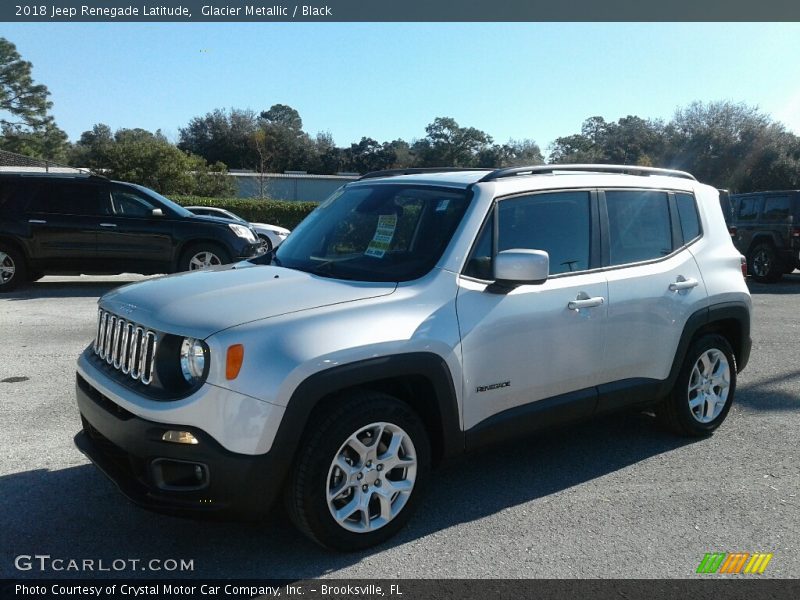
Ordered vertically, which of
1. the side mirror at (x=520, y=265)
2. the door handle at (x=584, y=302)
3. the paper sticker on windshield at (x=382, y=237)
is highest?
the paper sticker on windshield at (x=382, y=237)

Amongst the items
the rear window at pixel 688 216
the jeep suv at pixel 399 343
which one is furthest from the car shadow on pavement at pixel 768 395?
the rear window at pixel 688 216

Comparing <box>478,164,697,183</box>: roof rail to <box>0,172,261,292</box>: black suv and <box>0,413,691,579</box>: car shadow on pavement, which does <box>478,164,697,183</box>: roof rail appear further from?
<box>0,172,261,292</box>: black suv

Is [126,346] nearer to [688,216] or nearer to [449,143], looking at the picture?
[688,216]

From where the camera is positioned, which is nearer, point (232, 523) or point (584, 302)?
point (232, 523)

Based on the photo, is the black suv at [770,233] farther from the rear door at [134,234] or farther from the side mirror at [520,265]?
the side mirror at [520,265]

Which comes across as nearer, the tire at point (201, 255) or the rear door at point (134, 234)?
the rear door at point (134, 234)

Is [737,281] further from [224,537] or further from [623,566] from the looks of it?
[224,537]

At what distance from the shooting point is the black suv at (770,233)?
1592cm

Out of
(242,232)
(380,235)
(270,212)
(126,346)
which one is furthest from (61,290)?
(270,212)

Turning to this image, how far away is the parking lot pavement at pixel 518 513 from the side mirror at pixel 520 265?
4.24ft

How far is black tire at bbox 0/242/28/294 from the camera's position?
11680 millimetres

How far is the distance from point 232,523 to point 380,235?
68.8 inches

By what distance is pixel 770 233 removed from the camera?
16.3 metres

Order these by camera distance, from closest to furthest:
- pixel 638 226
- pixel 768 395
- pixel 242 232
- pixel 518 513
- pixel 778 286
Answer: pixel 518 513 < pixel 638 226 < pixel 768 395 < pixel 242 232 < pixel 778 286
